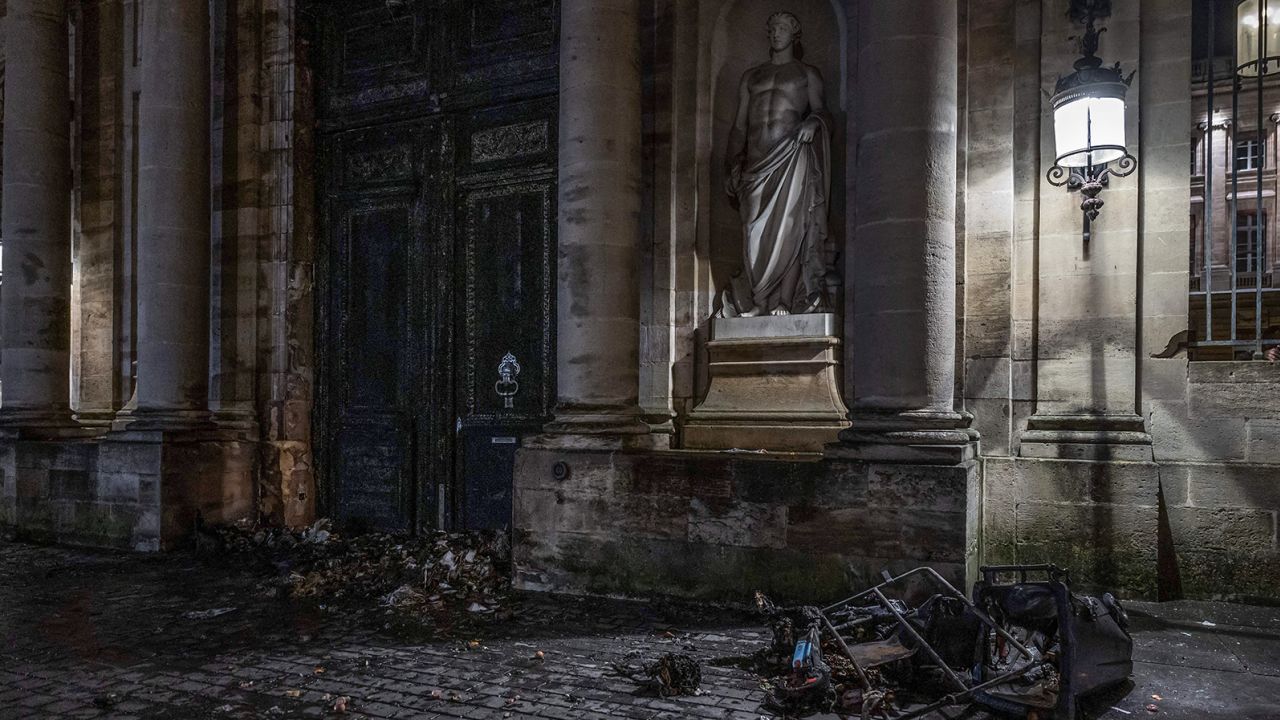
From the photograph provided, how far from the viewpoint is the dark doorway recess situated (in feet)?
30.6

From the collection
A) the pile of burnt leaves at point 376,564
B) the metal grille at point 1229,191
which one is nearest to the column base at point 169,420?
the pile of burnt leaves at point 376,564

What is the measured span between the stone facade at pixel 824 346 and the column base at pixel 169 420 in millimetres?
34

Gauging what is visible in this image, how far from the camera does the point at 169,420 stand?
959 centimetres

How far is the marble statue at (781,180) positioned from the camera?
775 cm

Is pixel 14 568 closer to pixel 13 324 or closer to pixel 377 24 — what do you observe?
pixel 13 324

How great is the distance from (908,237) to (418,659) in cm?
437

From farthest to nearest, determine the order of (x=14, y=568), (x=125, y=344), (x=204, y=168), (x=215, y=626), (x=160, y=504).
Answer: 1. (x=125, y=344)
2. (x=204, y=168)
3. (x=160, y=504)
4. (x=14, y=568)
5. (x=215, y=626)

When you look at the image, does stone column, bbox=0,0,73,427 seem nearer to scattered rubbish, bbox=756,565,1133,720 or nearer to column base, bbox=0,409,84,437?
column base, bbox=0,409,84,437

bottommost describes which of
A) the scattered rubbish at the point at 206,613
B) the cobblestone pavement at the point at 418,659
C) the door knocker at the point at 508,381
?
the scattered rubbish at the point at 206,613

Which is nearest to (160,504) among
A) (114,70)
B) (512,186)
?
(512,186)

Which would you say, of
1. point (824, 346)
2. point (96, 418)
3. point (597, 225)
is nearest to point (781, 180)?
point (824, 346)

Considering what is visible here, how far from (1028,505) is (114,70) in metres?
11.7

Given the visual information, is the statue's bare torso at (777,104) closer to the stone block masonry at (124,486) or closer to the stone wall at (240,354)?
the stone wall at (240,354)

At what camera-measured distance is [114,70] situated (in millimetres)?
11320
